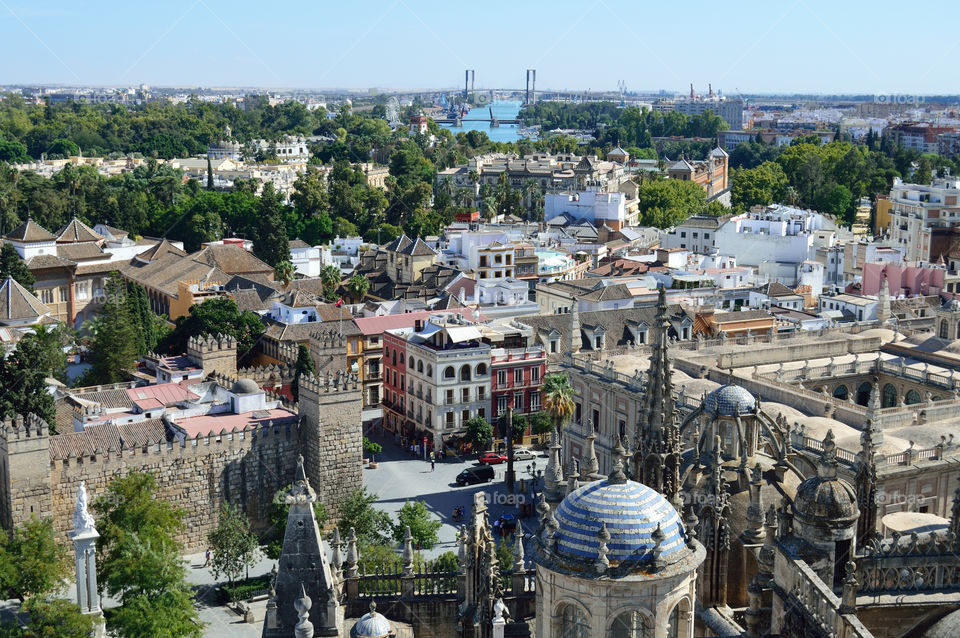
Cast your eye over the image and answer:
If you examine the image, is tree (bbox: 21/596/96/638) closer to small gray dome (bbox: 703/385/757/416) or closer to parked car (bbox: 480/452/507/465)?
small gray dome (bbox: 703/385/757/416)

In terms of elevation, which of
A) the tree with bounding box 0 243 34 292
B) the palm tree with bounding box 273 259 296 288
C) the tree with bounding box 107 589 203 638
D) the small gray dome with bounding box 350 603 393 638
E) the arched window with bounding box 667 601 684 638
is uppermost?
the arched window with bounding box 667 601 684 638

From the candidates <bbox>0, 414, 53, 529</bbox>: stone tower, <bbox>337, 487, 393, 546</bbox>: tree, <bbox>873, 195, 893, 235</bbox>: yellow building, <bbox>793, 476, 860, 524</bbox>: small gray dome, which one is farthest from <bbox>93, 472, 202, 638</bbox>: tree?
<bbox>873, 195, 893, 235</bbox>: yellow building

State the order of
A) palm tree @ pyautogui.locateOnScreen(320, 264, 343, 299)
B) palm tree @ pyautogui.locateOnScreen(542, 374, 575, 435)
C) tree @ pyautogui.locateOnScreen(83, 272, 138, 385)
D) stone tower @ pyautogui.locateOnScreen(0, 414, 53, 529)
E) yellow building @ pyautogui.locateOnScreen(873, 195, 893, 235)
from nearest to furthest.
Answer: stone tower @ pyautogui.locateOnScreen(0, 414, 53, 529), palm tree @ pyautogui.locateOnScreen(542, 374, 575, 435), tree @ pyautogui.locateOnScreen(83, 272, 138, 385), palm tree @ pyautogui.locateOnScreen(320, 264, 343, 299), yellow building @ pyautogui.locateOnScreen(873, 195, 893, 235)

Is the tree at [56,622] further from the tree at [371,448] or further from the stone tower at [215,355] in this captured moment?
the tree at [371,448]

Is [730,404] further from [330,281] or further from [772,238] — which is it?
[772,238]

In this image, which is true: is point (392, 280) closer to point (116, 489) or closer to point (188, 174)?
point (116, 489)

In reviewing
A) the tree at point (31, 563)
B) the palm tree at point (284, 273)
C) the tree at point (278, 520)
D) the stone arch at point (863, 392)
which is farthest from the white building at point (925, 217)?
the tree at point (31, 563)

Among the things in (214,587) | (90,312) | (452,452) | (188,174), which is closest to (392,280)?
(90,312)
